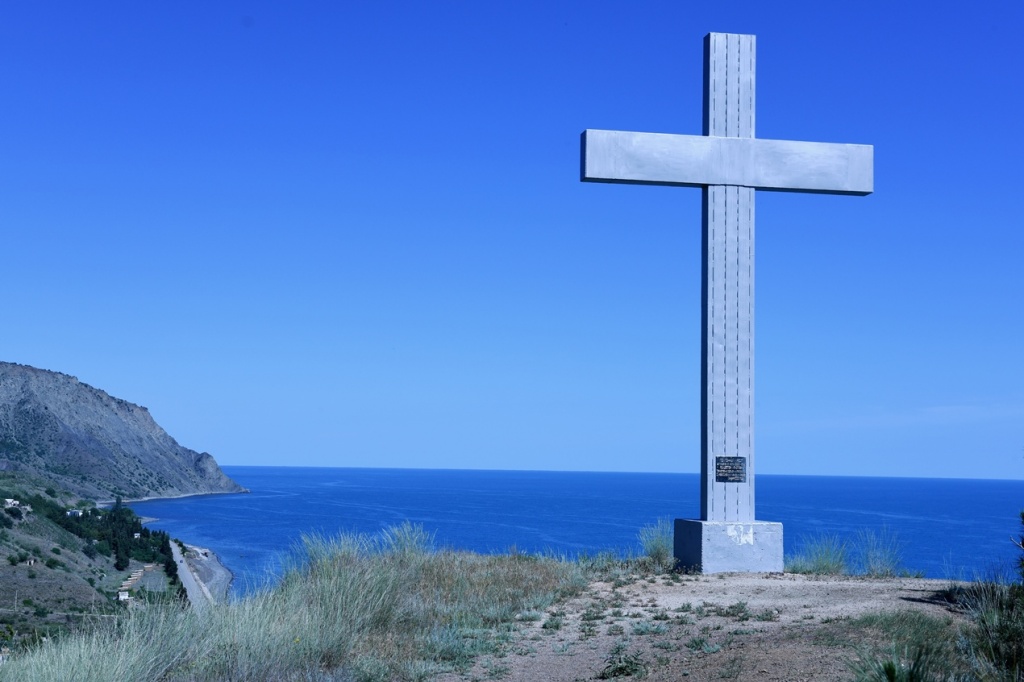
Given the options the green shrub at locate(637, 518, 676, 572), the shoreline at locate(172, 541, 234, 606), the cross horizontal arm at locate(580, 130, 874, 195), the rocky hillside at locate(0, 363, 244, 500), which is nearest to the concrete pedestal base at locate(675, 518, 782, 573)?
the green shrub at locate(637, 518, 676, 572)

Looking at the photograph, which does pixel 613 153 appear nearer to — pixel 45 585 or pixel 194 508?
pixel 45 585

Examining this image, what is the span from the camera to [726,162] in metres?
12.5

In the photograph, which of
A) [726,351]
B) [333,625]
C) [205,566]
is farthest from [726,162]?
[205,566]

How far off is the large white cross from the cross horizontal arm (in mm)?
12

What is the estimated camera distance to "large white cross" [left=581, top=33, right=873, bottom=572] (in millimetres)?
12094

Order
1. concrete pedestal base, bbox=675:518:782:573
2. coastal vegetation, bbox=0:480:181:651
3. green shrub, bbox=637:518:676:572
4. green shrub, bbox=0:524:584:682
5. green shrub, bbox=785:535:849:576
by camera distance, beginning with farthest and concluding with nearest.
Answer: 1. coastal vegetation, bbox=0:480:181:651
2. green shrub, bbox=637:518:676:572
3. green shrub, bbox=785:535:849:576
4. concrete pedestal base, bbox=675:518:782:573
5. green shrub, bbox=0:524:584:682

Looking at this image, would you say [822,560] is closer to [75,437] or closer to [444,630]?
[444,630]

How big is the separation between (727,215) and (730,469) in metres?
3.09

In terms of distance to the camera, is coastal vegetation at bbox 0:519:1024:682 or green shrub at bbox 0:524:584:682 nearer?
coastal vegetation at bbox 0:519:1024:682

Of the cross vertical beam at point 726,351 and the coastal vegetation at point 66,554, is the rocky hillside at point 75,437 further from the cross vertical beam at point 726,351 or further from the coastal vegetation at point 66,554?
the cross vertical beam at point 726,351

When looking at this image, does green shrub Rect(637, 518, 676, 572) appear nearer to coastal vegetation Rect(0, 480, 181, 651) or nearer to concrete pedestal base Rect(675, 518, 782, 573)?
concrete pedestal base Rect(675, 518, 782, 573)

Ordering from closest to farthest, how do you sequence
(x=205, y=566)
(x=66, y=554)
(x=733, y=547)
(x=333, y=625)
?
(x=333, y=625) < (x=733, y=547) < (x=66, y=554) < (x=205, y=566)

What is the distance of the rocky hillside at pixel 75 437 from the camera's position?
134 meters

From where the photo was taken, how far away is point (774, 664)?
21.6 feet
